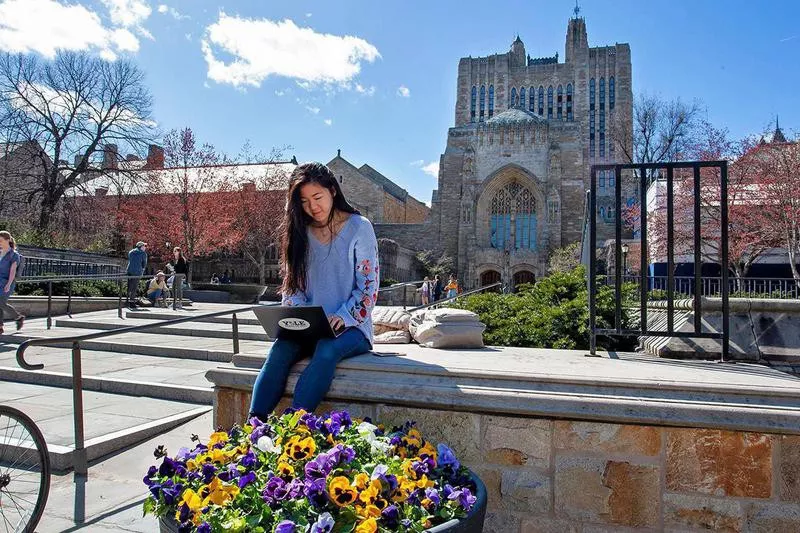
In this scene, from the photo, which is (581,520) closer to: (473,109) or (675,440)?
(675,440)

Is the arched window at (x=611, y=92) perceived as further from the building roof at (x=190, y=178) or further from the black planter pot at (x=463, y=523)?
the black planter pot at (x=463, y=523)

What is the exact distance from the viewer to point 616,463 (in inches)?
93.9

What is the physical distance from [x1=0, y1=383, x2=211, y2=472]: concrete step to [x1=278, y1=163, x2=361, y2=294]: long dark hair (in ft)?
5.93

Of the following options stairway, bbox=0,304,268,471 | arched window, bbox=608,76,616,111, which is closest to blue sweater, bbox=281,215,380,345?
stairway, bbox=0,304,268,471

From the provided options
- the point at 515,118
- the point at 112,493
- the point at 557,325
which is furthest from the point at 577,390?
the point at 515,118

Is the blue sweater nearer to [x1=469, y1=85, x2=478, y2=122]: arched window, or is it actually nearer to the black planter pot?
the black planter pot

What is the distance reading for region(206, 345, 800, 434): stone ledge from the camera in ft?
7.50

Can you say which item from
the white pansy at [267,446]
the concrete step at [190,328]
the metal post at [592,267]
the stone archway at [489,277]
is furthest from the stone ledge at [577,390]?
the stone archway at [489,277]

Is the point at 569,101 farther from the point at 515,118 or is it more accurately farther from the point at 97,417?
the point at 97,417

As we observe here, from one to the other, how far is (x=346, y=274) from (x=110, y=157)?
29.4m

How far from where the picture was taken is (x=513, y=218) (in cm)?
4575

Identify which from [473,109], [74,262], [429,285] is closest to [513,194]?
[473,109]

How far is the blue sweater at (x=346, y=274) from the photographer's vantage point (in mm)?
2928

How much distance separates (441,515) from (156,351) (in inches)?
271
